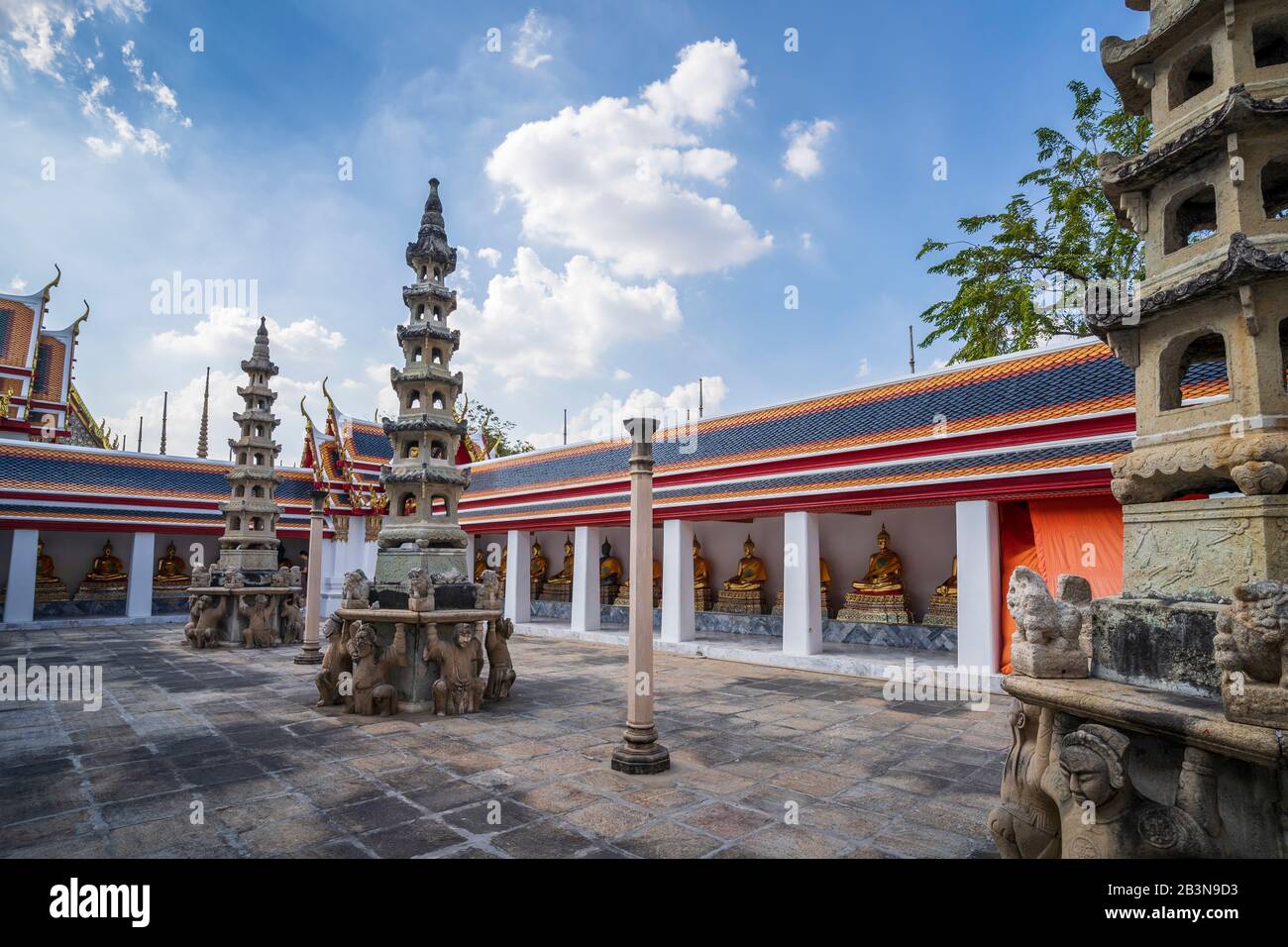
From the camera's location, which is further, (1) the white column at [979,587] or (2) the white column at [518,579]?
(2) the white column at [518,579]

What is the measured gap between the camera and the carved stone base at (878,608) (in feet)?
46.8

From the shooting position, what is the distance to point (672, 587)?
14.7 meters

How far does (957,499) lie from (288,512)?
2222 centimetres

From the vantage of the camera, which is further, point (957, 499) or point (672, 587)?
point (672, 587)

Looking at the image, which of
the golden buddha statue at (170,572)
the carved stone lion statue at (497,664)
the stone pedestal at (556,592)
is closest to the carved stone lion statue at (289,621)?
the stone pedestal at (556,592)

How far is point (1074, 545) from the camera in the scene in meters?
9.88

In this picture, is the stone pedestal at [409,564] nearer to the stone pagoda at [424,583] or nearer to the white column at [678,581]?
the stone pagoda at [424,583]

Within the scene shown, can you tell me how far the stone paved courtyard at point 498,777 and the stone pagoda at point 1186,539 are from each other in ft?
4.82

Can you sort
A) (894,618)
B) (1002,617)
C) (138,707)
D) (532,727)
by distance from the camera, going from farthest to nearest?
(894,618) → (1002,617) → (138,707) → (532,727)

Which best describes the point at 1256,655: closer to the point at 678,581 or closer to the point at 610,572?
the point at 678,581

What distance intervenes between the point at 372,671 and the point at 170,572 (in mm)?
18350

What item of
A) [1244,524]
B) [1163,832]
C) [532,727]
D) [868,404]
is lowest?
[532,727]
